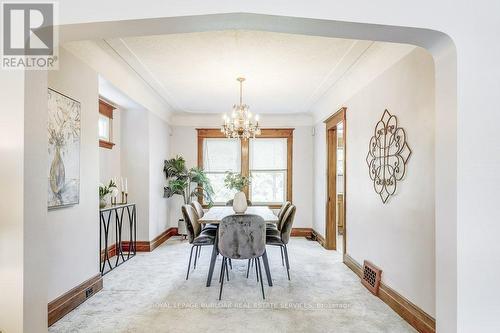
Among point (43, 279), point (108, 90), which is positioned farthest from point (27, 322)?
point (108, 90)

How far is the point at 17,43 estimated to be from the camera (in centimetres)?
177

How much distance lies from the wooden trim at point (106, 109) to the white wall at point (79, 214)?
141cm

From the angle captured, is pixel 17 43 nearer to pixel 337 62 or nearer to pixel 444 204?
pixel 444 204

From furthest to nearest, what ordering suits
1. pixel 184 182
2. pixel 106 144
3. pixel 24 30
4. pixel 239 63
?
1. pixel 184 182
2. pixel 106 144
3. pixel 239 63
4. pixel 24 30

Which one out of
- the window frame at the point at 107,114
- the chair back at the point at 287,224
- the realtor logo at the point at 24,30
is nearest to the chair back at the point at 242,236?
the chair back at the point at 287,224

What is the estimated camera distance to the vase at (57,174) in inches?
112

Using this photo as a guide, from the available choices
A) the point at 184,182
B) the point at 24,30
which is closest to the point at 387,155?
the point at 24,30

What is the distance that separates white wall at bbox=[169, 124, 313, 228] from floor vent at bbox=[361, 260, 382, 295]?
3363 millimetres

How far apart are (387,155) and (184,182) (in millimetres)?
4342

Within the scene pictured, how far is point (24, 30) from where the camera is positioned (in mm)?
1780

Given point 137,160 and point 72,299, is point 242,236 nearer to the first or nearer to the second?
point 72,299

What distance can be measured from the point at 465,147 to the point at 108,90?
406 cm

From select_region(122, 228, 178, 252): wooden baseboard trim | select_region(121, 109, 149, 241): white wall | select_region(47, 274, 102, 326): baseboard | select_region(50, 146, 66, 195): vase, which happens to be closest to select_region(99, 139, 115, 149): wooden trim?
select_region(121, 109, 149, 241): white wall

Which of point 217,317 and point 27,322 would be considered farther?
point 217,317
